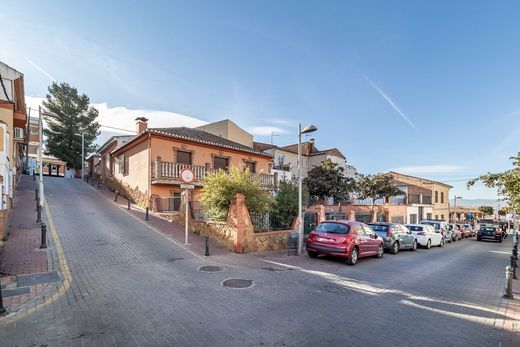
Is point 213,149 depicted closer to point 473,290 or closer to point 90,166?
point 473,290

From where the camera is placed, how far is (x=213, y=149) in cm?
2234

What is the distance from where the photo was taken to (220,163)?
23.0 meters

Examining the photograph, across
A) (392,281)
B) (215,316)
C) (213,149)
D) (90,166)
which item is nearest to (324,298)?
(215,316)

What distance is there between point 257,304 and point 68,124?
41411mm

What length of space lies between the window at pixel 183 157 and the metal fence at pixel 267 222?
9.64 meters

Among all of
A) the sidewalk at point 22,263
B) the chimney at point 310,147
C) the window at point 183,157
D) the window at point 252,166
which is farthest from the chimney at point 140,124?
the chimney at point 310,147

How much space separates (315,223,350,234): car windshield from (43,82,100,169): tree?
3749 centimetres

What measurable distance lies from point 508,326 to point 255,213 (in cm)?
924

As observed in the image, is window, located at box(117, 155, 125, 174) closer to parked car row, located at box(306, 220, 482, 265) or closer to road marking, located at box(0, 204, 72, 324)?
road marking, located at box(0, 204, 72, 324)

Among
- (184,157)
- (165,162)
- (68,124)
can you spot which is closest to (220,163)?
(184,157)

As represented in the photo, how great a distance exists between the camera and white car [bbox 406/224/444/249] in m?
17.8

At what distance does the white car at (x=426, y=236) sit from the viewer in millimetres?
17750

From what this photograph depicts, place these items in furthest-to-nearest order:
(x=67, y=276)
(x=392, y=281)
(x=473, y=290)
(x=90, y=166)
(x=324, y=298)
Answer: (x=90, y=166)
(x=392, y=281)
(x=473, y=290)
(x=67, y=276)
(x=324, y=298)

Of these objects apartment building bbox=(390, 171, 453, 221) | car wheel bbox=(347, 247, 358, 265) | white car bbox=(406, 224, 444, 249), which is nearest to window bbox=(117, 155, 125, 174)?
car wheel bbox=(347, 247, 358, 265)
